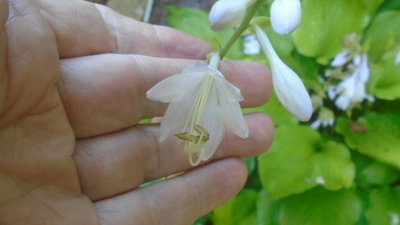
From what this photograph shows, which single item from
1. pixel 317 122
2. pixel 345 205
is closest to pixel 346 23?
pixel 317 122

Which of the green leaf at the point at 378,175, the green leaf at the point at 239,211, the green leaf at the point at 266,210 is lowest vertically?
the green leaf at the point at 239,211

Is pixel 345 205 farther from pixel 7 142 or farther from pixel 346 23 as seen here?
pixel 7 142

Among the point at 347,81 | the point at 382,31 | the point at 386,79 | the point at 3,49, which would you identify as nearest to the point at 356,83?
the point at 347,81

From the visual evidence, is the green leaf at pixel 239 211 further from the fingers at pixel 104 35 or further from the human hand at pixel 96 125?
the fingers at pixel 104 35

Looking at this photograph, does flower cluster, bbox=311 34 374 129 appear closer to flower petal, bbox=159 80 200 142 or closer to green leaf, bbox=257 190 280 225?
green leaf, bbox=257 190 280 225

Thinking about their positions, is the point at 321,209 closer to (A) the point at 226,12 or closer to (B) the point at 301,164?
(B) the point at 301,164

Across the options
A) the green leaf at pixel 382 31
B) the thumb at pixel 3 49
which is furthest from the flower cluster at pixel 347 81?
the thumb at pixel 3 49
